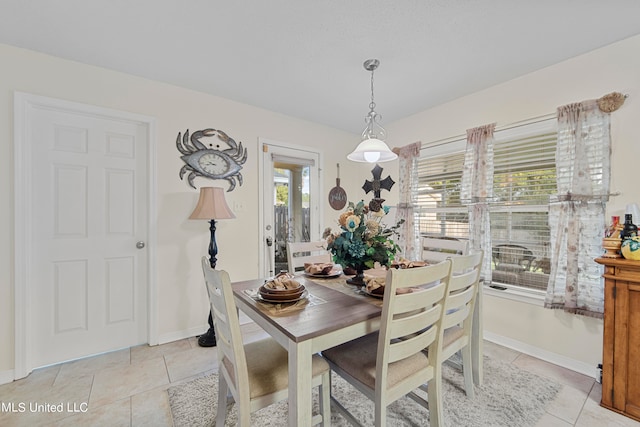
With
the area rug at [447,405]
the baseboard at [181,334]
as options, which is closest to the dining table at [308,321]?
the area rug at [447,405]

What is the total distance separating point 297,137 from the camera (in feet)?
11.2

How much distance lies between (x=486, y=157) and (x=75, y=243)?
3.85 m

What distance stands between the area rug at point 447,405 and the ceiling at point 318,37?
8.21 ft

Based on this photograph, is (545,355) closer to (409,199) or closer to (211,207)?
(409,199)

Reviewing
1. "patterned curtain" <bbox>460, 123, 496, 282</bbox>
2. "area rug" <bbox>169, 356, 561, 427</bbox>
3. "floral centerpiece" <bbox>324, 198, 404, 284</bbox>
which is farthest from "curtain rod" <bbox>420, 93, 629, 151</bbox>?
"area rug" <bbox>169, 356, 561, 427</bbox>

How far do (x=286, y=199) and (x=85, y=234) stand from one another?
200cm

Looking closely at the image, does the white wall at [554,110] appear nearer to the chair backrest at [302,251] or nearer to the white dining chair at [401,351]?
the white dining chair at [401,351]

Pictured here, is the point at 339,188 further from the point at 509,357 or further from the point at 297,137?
the point at 509,357

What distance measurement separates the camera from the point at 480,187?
2.61m

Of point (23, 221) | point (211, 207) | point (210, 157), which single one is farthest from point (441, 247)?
point (23, 221)

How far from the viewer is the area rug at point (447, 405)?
1.56 metres

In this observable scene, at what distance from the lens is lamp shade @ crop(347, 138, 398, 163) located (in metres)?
1.98

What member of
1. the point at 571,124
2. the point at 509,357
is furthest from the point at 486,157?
the point at 509,357

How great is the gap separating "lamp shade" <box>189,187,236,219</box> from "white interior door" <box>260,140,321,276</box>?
0.70 m
